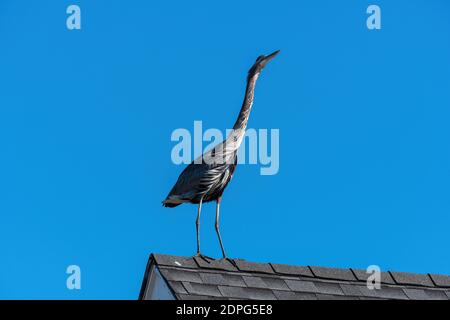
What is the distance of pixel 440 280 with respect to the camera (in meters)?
8.34

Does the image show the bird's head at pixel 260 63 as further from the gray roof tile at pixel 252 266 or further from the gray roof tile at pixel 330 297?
the gray roof tile at pixel 330 297

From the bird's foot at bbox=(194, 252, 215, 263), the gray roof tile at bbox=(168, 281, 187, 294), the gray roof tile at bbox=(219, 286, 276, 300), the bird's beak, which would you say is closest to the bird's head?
the bird's beak

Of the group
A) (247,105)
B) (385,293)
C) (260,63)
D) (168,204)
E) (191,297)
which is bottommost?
(191,297)

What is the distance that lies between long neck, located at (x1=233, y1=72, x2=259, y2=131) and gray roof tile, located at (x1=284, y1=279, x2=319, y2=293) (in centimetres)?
186

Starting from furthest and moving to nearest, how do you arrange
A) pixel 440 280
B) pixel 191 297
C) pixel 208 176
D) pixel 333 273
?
pixel 208 176
pixel 440 280
pixel 333 273
pixel 191 297

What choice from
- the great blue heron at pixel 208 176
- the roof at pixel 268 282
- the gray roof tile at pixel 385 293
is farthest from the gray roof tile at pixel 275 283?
the great blue heron at pixel 208 176

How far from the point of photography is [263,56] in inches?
393

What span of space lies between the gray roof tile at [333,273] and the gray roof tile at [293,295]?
0.23 meters

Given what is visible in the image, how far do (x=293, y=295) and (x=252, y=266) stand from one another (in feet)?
1.07

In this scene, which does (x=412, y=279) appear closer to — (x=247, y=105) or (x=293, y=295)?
(x=293, y=295)

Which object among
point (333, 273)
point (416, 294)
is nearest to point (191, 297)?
point (333, 273)

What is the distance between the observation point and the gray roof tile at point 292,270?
26.1 feet
